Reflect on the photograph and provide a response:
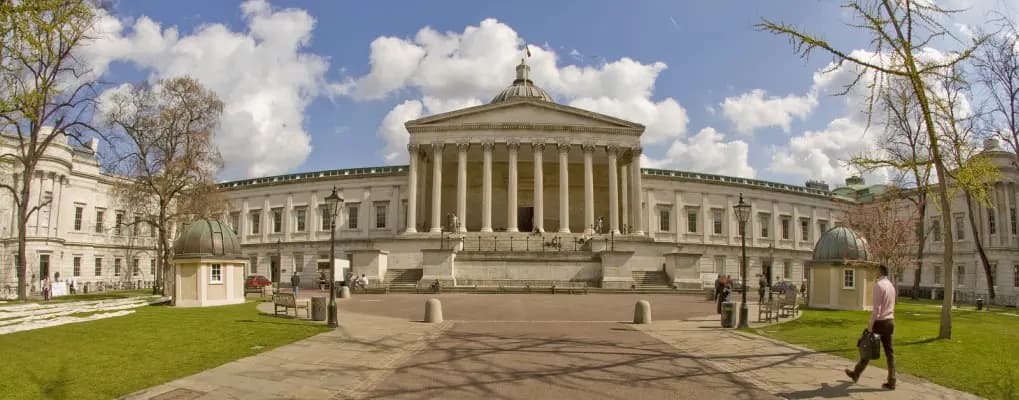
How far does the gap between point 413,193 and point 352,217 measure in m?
19.1

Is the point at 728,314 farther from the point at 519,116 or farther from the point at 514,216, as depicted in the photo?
the point at 519,116

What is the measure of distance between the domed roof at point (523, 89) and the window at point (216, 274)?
48.9 metres

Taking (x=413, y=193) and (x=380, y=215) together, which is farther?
(x=380, y=215)

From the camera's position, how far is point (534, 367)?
Answer: 1274 cm

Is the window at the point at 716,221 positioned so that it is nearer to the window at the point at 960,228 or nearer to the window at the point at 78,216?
the window at the point at 960,228

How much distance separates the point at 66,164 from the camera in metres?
55.1

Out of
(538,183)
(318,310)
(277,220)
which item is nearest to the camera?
(318,310)

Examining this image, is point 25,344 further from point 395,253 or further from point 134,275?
point 134,275

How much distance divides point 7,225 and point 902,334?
62716 mm

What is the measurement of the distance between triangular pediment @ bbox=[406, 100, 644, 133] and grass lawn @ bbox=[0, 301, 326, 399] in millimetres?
35258

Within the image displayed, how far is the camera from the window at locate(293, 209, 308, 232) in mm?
71375

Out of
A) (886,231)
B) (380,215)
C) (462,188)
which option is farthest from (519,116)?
(886,231)

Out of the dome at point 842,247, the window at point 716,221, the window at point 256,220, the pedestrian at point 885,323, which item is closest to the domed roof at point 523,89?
the window at point 716,221

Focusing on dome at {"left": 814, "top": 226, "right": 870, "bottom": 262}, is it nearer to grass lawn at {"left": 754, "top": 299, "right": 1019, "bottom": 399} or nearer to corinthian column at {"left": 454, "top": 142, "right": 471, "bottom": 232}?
grass lawn at {"left": 754, "top": 299, "right": 1019, "bottom": 399}
